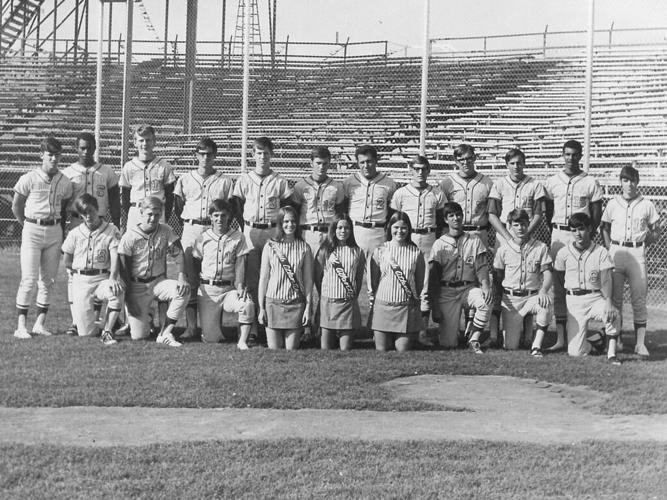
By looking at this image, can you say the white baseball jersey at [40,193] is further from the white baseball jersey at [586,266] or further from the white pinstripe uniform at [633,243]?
the white pinstripe uniform at [633,243]

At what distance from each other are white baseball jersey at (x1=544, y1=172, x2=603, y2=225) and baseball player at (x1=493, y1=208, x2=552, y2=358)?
45 centimetres

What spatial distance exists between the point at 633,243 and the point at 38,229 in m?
5.28

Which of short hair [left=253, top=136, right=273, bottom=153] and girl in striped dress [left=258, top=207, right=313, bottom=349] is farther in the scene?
short hair [left=253, top=136, right=273, bottom=153]

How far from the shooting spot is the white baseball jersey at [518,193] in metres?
8.31

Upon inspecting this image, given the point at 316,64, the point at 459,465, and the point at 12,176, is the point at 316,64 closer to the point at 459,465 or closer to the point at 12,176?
the point at 12,176

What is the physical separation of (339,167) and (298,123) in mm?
2466

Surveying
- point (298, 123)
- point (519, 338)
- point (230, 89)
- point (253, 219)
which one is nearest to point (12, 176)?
point (230, 89)

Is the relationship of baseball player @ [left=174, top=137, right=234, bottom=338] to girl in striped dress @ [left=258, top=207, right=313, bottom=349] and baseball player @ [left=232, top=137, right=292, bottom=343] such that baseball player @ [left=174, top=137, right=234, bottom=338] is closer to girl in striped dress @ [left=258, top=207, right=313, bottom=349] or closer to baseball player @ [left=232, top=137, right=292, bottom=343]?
baseball player @ [left=232, top=137, right=292, bottom=343]

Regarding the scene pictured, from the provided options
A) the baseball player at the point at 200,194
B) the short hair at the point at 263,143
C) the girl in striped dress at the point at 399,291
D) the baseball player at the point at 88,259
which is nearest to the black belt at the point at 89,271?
the baseball player at the point at 88,259

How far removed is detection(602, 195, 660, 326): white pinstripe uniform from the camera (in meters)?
7.96

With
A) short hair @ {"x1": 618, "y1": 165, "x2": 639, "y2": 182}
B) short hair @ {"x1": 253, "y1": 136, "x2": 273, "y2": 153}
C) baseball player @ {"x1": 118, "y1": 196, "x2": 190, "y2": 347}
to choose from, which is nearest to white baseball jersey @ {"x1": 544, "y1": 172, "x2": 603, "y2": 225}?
short hair @ {"x1": 618, "y1": 165, "x2": 639, "y2": 182}

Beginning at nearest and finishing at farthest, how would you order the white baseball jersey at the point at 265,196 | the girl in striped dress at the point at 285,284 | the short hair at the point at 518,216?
the girl in striped dress at the point at 285,284 → the short hair at the point at 518,216 → the white baseball jersey at the point at 265,196

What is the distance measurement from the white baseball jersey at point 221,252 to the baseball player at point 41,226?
1.38m

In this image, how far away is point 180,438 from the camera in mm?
4934
